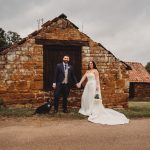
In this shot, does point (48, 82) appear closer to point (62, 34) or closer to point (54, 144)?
point (62, 34)

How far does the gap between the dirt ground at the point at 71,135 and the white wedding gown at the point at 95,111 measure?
47 centimetres

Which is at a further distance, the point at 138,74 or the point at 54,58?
the point at 138,74

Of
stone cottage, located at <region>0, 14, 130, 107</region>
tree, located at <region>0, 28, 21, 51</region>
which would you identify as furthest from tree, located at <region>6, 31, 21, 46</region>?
stone cottage, located at <region>0, 14, 130, 107</region>

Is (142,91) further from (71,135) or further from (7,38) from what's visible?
(71,135)

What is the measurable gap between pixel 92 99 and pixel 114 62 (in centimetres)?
334

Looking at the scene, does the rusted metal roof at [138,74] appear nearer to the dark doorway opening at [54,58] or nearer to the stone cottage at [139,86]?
the stone cottage at [139,86]

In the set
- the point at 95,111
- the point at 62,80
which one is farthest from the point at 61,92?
the point at 95,111

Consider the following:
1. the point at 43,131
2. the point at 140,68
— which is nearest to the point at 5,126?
the point at 43,131

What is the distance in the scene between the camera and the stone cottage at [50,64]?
14703mm

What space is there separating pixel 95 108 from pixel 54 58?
3.30m

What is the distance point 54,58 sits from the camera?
15.4 m

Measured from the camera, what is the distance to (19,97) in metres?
14.7

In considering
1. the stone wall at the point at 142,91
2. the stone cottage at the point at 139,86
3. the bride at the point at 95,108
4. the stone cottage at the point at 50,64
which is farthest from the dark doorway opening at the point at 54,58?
the stone wall at the point at 142,91

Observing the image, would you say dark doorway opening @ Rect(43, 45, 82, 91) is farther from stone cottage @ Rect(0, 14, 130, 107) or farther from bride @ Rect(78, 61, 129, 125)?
bride @ Rect(78, 61, 129, 125)
